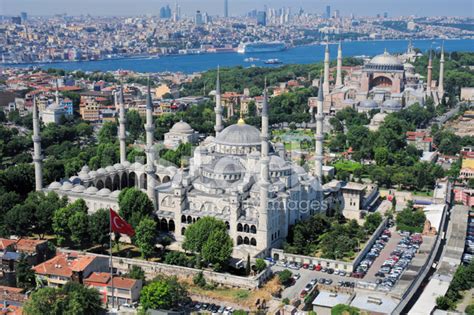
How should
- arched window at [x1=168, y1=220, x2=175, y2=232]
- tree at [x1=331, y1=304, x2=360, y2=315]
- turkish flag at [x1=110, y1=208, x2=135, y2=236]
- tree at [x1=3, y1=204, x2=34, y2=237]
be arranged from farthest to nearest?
arched window at [x1=168, y1=220, x2=175, y2=232]
tree at [x1=3, y1=204, x2=34, y2=237]
turkish flag at [x1=110, y1=208, x2=135, y2=236]
tree at [x1=331, y1=304, x2=360, y2=315]

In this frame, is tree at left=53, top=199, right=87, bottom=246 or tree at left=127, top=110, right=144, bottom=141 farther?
tree at left=127, top=110, right=144, bottom=141

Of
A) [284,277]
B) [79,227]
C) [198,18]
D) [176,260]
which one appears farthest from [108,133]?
[198,18]

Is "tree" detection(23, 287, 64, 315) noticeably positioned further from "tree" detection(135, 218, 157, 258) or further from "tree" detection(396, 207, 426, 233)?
"tree" detection(396, 207, 426, 233)

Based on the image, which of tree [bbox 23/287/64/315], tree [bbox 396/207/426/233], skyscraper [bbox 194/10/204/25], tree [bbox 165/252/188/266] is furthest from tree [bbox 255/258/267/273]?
skyscraper [bbox 194/10/204/25]

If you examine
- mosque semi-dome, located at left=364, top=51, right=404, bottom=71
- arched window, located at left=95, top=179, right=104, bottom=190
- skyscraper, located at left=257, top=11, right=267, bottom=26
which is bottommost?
arched window, located at left=95, top=179, right=104, bottom=190

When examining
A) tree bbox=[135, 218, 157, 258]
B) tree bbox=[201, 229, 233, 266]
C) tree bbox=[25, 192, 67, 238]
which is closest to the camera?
tree bbox=[201, 229, 233, 266]

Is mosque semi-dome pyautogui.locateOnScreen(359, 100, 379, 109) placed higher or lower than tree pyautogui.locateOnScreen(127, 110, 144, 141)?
higher

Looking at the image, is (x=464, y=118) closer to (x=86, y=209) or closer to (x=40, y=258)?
(x=86, y=209)
